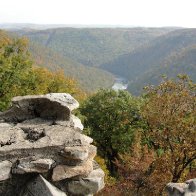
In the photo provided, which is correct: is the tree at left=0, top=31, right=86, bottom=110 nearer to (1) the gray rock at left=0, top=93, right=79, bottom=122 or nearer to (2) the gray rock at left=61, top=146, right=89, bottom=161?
(1) the gray rock at left=0, top=93, right=79, bottom=122

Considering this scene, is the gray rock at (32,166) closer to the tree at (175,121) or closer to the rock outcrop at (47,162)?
the rock outcrop at (47,162)

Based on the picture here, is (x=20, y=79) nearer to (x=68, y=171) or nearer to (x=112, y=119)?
(x=112, y=119)

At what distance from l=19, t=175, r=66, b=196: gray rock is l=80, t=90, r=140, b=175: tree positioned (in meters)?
29.2

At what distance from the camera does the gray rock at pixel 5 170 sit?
13.9m

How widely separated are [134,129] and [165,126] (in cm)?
1314

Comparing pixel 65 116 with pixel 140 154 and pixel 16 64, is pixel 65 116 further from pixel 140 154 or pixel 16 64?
pixel 16 64

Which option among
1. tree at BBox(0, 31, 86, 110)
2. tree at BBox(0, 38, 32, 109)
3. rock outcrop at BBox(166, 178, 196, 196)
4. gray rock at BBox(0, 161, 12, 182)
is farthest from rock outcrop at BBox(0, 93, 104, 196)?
tree at BBox(0, 38, 32, 109)

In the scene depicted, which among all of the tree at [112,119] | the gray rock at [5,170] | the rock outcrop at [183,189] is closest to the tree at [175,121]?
the tree at [112,119]

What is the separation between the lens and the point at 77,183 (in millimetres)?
14828

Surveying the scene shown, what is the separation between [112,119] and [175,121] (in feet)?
55.1

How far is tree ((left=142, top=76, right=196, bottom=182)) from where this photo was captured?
29.5m

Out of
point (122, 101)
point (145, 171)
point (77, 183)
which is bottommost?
point (145, 171)

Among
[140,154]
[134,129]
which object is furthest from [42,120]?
[134,129]

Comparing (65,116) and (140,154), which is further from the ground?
(65,116)
